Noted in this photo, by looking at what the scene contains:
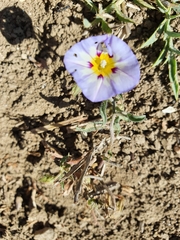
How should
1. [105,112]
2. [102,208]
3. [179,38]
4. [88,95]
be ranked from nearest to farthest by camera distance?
[88,95], [105,112], [179,38], [102,208]

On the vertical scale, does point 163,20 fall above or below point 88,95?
above

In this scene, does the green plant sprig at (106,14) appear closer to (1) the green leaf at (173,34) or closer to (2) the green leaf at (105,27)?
(2) the green leaf at (105,27)

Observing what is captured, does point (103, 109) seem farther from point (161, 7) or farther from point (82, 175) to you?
point (161, 7)

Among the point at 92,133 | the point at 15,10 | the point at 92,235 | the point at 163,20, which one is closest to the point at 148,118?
the point at 92,133

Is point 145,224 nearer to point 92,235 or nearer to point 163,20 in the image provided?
point 92,235

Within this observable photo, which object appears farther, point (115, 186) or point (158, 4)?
point (115, 186)

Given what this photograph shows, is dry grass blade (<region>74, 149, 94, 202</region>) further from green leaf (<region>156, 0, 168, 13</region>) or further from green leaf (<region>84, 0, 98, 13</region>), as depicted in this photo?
green leaf (<region>156, 0, 168, 13</region>)

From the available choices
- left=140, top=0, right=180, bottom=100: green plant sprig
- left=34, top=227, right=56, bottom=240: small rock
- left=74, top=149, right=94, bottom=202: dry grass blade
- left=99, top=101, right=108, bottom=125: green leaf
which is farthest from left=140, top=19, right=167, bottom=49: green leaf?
left=34, top=227, right=56, bottom=240: small rock
